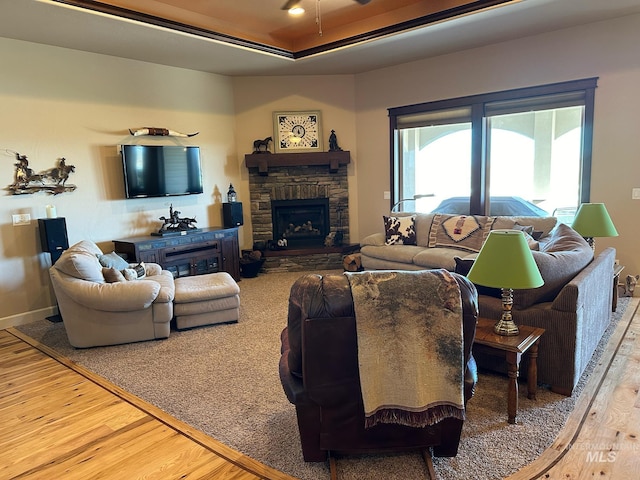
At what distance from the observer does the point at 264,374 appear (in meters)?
3.25

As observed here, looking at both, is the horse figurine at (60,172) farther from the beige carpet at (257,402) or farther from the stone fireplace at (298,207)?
the stone fireplace at (298,207)

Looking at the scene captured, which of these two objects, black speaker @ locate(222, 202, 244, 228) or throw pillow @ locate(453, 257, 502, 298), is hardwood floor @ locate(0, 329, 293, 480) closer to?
throw pillow @ locate(453, 257, 502, 298)

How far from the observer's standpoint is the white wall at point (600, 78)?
4.61 meters

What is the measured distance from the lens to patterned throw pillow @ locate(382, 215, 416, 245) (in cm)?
558

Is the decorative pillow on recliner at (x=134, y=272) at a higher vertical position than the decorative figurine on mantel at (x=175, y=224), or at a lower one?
lower

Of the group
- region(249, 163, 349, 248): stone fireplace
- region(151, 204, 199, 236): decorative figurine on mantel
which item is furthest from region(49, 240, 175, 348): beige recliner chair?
region(249, 163, 349, 248): stone fireplace

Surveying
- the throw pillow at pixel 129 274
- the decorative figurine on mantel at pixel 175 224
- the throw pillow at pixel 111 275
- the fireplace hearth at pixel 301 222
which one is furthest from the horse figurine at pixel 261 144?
the throw pillow at pixel 111 275

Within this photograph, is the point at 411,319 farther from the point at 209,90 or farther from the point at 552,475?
the point at 209,90

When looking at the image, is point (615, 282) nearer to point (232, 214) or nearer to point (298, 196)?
point (298, 196)

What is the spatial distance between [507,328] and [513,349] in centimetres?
20

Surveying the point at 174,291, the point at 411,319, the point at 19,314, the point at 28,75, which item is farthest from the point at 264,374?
the point at 28,75

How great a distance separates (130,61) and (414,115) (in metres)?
3.90

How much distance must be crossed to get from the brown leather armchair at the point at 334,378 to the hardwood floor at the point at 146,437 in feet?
1.12

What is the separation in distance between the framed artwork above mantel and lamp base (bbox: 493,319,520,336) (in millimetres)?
4775
